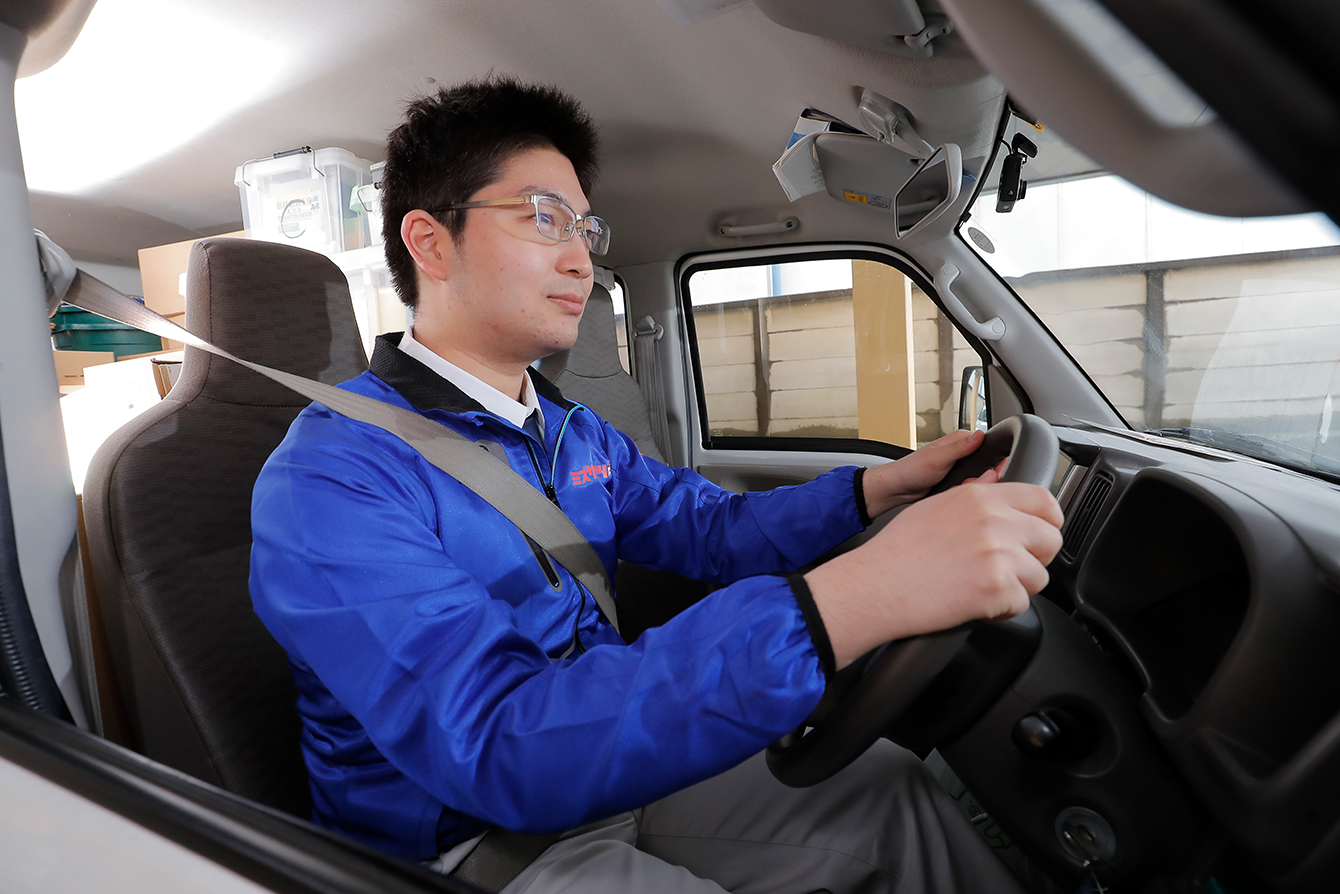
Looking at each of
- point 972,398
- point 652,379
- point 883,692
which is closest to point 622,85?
point 972,398

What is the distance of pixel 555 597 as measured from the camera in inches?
37.2

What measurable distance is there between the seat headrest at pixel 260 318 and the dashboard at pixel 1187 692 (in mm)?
1136

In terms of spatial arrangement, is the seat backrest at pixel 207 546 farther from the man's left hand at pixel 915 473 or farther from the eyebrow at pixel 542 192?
the man's left hand at pixel 915 473

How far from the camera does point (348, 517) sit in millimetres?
709

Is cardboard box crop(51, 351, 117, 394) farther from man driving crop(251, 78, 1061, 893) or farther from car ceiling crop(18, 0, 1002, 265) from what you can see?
man driving crop(251, 78, 1061, 893)

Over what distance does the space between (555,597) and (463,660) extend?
1.11ft

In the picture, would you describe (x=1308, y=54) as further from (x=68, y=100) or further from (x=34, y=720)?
(x=68, y=100)

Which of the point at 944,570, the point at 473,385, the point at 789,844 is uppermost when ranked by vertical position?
the point at 473,385

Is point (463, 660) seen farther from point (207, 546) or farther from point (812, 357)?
point (812, 357)

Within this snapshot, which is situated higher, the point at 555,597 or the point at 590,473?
the point at 590,473

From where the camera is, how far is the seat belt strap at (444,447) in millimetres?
863

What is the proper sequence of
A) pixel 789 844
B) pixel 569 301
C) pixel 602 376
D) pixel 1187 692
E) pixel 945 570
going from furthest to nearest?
1. pixel 602 376
2. pixel 569 301
3. pixel 789 844
4. pixel 1187 692
5. pixel 945 570

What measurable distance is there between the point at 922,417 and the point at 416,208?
82.6 inches

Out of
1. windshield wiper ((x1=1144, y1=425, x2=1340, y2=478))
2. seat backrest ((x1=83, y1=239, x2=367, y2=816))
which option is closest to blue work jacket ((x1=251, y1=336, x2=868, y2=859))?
seat backrest ((x1=83, y1=239, x2=367, y2=816))
